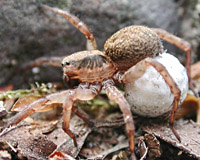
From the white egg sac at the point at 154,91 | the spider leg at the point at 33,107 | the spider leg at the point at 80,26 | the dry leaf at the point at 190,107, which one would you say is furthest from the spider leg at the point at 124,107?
the dry leaf at the point at 190,107

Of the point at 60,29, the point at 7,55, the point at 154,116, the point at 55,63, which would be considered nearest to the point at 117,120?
the point at 154,116

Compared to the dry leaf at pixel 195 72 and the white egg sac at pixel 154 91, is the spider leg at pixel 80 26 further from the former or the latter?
the dry leaf at pixel 195 72

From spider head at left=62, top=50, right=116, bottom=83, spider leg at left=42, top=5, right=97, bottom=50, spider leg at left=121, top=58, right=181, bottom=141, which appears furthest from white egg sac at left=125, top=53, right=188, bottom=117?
spider leg at left=42, top=5, right=97, bottom=50

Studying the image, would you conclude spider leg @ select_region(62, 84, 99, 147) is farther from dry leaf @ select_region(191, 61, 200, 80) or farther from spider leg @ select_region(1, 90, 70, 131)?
dry leaf @ select_region(191, 61, 200, 80)

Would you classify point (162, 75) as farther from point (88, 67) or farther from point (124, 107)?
point (88, 67)

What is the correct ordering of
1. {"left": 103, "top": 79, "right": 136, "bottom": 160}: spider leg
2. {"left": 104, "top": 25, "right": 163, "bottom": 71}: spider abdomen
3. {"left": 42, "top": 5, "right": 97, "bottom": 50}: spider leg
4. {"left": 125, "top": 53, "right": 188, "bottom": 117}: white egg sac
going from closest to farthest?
{"left": 103, "top": 79, "right": 136, "bottom": 160}: spider leg
{"left": 125, "top": 53, "right": 188, "bottom": 117}: white egg sac
{"left": 104, "top": 25, "right": 163, "bottom": 71}: spider abdomen
{"left": 42, "top": 5, "right": 97, "bottom": 50}: spider leg

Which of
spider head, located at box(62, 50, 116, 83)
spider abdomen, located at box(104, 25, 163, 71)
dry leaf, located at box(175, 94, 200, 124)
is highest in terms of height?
spider abdomen, located at box(104, 25, 163, 71)
